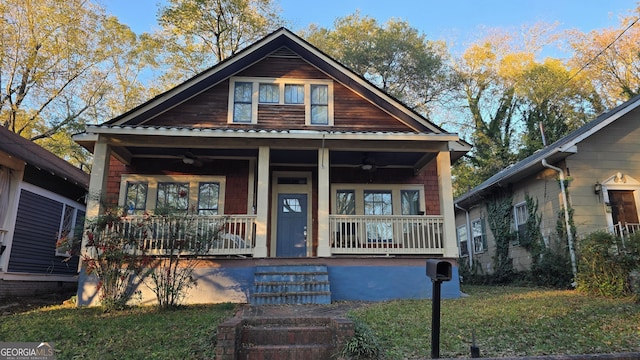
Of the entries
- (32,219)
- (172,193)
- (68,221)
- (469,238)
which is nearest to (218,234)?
(172,193)

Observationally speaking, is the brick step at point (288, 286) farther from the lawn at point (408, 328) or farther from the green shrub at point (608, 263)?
the green shrub at point (608, 263)

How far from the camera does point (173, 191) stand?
11055 mm

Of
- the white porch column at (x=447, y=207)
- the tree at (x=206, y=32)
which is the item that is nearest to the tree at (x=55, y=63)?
the tree at (x=206, y=32)

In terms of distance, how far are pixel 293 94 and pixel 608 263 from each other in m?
8.27

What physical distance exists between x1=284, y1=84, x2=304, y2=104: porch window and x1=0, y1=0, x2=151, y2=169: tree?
13.0 m

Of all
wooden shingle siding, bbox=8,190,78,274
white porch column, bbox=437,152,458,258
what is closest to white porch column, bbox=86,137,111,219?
wooden shingle siding, bbox=8,190,78,274

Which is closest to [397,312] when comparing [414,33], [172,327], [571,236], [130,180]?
[172,327]

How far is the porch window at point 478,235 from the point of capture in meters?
14.7

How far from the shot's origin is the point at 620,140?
10.8 metres

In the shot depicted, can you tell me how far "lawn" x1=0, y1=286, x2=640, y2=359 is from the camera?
4797 mm

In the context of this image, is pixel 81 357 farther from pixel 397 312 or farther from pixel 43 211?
pixel 43 211

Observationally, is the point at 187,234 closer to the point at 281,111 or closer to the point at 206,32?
the point at 281,111

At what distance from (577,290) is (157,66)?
2169cm

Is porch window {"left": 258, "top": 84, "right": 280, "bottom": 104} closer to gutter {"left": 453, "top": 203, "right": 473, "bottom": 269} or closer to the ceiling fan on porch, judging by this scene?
the ceiling fan on porch
